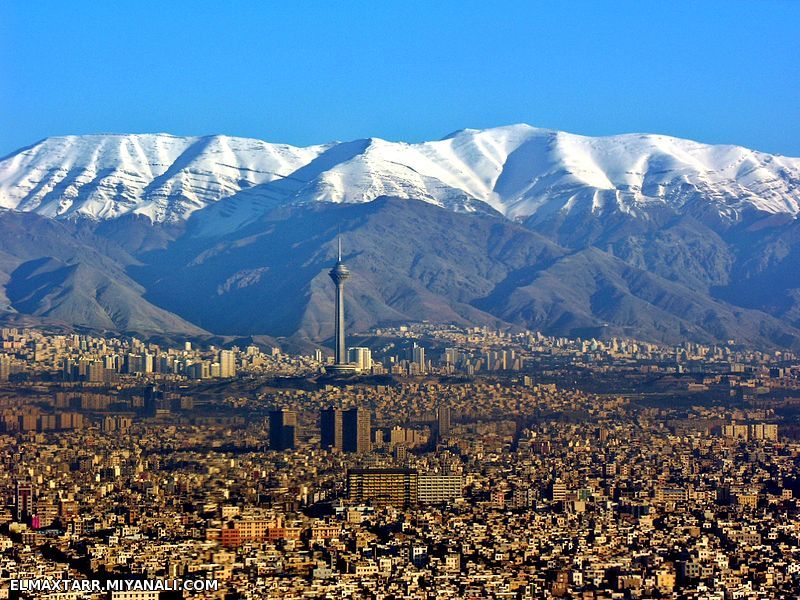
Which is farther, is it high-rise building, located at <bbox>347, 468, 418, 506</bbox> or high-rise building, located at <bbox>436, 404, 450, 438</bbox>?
high-rise building, located at <bbox>436, 404, 450, 438</bbox>

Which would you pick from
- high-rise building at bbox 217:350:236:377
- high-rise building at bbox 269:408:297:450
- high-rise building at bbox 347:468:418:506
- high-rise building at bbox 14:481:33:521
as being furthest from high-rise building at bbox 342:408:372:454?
high-rise building at bbox 217:350:236:377

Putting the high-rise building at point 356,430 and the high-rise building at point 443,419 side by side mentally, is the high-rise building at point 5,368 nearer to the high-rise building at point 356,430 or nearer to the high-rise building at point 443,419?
the high-rise building at point 443,419

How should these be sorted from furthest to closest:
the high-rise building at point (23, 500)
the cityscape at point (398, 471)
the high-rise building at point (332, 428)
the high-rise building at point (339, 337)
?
the high-rise building at point (339, 337), the high-rise building at point (332, 428), the high-rise building at point (23, 500), the cityscape at point (398, 471)

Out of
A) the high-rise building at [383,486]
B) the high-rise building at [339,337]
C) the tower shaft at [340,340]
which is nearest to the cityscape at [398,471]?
the high-rise building at [383,486]

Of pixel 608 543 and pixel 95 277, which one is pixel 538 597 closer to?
pixel 608 543

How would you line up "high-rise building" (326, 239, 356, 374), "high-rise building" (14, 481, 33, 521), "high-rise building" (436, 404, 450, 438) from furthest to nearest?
"high-rise building" (326, 239, 356, 374) → "high-rise building" (436, 404, 450, 438) → "high-rise building" (14, 481, 33, 521)

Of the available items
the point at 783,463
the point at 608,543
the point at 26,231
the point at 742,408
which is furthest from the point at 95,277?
the point at 608,543

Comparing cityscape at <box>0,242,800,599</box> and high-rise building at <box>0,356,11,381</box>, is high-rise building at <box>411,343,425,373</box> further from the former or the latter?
high-rise building at <box>0,356,11,381</box>
